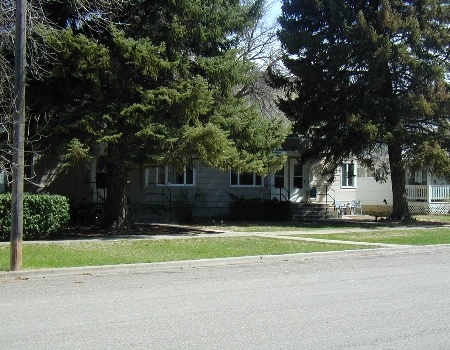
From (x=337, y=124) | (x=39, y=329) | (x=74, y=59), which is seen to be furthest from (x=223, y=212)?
(x=39, y=329)

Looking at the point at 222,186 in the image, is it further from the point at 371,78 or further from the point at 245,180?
the point at 371,78

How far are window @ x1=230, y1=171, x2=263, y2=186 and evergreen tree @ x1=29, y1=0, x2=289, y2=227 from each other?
9292 mm

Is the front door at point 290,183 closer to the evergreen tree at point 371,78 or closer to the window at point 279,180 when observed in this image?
the window at point 279,180

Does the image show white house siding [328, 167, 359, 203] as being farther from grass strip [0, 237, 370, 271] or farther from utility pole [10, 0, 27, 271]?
utility pole [10, 0, 27, 271]

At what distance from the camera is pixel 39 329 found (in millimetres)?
7414

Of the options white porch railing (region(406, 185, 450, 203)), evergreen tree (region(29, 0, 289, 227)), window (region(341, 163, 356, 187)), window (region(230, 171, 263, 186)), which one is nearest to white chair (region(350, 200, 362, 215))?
window (region(341, 163, 356, 187))

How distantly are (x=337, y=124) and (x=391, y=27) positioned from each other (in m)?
4.67

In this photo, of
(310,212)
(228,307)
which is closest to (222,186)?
(310,212)

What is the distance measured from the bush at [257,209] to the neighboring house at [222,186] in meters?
0.61

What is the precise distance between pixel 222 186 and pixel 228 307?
69.8 ft

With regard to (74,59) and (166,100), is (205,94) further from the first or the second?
(74,59)

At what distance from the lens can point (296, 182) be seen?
3325 centimetres

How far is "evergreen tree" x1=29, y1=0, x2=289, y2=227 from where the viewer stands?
695 inches

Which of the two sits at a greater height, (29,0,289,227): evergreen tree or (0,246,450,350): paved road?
(29,0,289,227): evergreen tree
